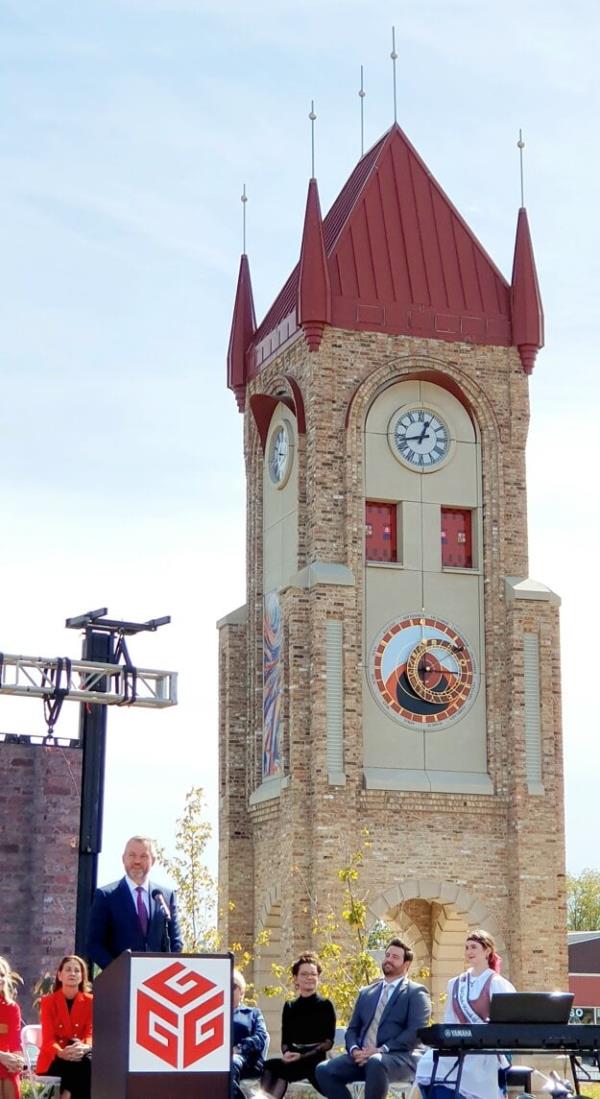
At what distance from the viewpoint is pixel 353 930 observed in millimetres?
32750

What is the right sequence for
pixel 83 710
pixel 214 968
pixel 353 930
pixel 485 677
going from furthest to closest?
pixel 485 677
pixel 353 930
pixel 83 710
pixel 214 968

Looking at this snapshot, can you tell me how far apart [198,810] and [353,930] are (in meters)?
4.51

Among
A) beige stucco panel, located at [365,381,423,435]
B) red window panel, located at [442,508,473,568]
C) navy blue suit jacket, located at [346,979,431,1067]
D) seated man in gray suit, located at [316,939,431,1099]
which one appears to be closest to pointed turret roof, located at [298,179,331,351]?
beige stucco panel, located at [365,381,423,435]

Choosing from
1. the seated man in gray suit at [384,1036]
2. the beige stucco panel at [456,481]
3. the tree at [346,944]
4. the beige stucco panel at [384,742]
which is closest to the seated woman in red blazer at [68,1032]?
the seated man in gray suit at [384,1036]

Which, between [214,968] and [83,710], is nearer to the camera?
[214,968]

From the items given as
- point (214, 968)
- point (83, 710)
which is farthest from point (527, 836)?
point (214, 968)

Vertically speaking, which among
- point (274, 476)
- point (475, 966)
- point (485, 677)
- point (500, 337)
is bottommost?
point (475, 966)

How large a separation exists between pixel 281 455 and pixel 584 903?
173ft

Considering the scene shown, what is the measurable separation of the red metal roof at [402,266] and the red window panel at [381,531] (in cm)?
342

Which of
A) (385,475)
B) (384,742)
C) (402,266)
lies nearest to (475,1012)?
(384,742)

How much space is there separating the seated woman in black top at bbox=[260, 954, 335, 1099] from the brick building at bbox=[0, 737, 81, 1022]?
14.4m

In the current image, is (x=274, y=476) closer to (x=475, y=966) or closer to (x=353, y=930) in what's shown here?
(x=353, y=930)

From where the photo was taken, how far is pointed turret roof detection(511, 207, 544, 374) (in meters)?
36.6

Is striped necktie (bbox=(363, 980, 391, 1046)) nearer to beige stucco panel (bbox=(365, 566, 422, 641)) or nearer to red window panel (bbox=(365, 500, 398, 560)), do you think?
beige stucco panel (bbox=(365, 566, 422, 641))
